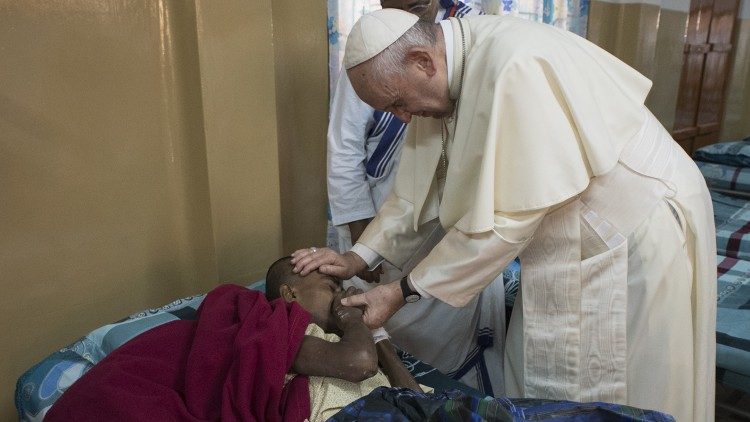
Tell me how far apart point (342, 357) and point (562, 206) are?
→ 686 mm

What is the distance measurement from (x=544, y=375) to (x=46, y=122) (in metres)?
1.83

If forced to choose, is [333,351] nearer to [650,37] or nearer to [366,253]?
[366,253]

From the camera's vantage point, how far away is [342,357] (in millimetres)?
1502

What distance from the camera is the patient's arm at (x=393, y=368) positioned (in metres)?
1.63

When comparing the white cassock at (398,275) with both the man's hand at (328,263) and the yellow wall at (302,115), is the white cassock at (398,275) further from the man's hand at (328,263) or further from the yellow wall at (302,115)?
the yellow wall at (302,115)

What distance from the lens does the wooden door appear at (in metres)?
5.32

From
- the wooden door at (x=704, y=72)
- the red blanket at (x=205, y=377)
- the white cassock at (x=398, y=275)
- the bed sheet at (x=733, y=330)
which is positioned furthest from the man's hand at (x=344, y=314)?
the wooden door at (x=704, y=72)

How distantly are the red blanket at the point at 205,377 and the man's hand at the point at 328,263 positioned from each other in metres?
0.22

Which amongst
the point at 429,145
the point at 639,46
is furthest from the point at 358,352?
the point at 639,46

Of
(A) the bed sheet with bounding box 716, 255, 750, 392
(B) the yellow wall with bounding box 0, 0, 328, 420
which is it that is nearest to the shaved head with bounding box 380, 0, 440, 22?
(B) the yellow wall with bounding box 0, 0, 328, 420

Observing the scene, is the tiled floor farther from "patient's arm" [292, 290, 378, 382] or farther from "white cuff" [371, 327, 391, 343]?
"patient's arm" [292, 290, 378, 382]

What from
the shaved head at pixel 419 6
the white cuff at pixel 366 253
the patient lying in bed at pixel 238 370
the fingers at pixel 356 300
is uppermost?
the shaved head at pixel 419 6

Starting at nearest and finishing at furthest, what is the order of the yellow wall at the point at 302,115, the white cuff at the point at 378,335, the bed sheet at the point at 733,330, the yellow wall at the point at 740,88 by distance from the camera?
1. the white cuff at the point at 378,335
2. the bed sheet at the point at 733,330
3. the yellow wall at the point at 302,115
4. the yellow wall at the point at 740,88

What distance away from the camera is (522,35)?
1.38 m
